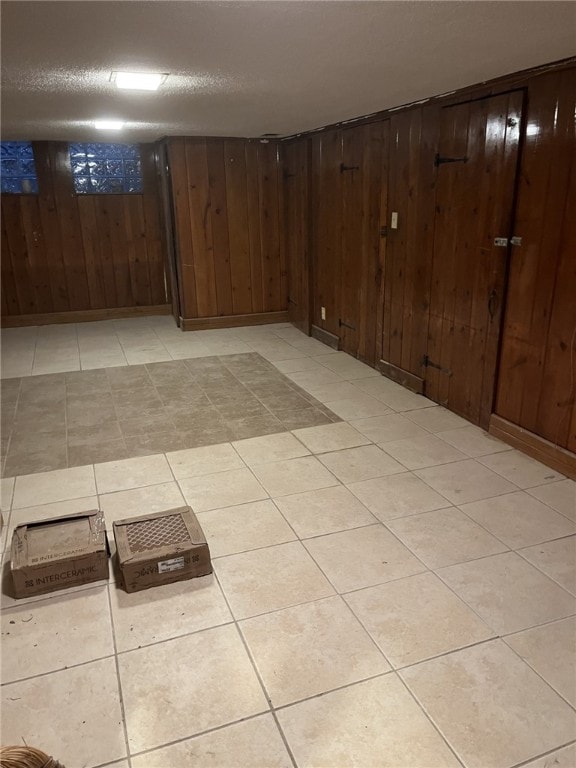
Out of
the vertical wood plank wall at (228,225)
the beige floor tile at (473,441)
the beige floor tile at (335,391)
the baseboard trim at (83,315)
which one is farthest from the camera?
the baseboard trim at (83,315)

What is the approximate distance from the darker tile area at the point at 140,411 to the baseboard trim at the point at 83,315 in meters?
2.28

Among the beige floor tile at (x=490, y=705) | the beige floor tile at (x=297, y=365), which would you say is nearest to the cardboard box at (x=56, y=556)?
the beige floor tile at (x=490, y=705)

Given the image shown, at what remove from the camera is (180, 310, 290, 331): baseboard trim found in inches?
256

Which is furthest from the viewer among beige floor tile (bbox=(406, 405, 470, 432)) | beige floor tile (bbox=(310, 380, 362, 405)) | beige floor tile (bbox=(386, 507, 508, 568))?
beige floor tile (bbox=(310, 380, 362, 405))

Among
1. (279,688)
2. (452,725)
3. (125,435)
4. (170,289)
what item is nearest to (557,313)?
(452,725)

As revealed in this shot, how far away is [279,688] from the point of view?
1752 mm

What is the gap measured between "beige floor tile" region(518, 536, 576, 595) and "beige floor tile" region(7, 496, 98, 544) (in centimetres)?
207

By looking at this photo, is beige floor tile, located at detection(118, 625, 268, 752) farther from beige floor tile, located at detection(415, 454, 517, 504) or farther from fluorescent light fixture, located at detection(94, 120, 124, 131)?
fluorescent light fixture, located at detection(94, 120, 124, 131)

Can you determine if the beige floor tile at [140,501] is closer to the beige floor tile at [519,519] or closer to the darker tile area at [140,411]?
the darker tile area at [140,411]

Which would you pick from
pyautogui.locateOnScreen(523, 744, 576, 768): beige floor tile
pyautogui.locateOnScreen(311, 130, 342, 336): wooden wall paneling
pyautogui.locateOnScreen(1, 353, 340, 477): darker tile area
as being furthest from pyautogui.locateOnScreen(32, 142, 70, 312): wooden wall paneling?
pyautogui.locateOnScreen(523, 744, 576, 768): beige floor tile

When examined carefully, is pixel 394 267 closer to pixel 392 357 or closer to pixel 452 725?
pixel 392 357

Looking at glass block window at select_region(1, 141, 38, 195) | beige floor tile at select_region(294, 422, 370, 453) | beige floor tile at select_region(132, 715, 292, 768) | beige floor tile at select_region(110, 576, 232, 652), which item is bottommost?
beige floor tile at select_region(132, 715, 292, 768)

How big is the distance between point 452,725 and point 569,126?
270 cm

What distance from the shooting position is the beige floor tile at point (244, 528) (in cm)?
247
